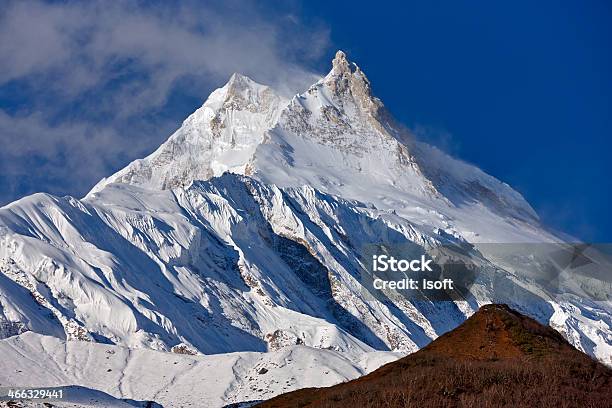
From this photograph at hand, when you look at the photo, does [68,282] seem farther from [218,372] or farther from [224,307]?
[218,372]

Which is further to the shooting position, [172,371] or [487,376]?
[172,371]

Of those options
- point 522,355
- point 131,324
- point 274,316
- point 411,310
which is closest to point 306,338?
point 274,316

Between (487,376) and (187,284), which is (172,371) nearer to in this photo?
(487,376)

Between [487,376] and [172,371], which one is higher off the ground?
[172,371]

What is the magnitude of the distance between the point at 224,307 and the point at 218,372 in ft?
233

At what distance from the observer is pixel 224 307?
15462 cm

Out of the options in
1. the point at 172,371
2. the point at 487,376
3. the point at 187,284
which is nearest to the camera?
the point at 487,376

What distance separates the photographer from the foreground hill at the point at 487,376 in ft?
97.9

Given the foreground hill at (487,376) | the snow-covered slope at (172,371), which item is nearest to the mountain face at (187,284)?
the snow-covered slope at (172,371)

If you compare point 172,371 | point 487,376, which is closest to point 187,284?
point 172,371

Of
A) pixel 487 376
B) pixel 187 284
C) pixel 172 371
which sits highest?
pixel 187 284

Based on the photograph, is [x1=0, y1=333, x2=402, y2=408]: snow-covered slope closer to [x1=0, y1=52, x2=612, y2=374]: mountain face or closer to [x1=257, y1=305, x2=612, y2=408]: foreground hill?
[x1=0, y1=52, x2=612, y2=374]: mountain face

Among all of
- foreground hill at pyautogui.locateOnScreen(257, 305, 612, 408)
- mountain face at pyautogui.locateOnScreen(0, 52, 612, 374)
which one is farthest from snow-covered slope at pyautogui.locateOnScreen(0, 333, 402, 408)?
foreground hill at pyautogui.locateOnScreen(257, 305, 612, 408)

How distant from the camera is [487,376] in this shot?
32.0 m
